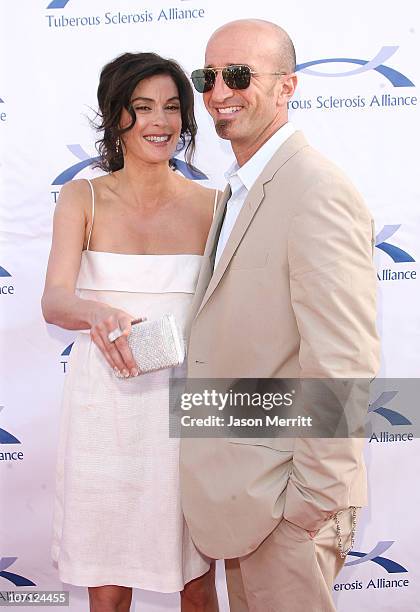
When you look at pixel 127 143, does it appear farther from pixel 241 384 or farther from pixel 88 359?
pixel 241 384

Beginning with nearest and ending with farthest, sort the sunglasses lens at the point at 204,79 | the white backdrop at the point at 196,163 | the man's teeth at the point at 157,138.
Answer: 1. the sunglasses lens at the point at 204,79
2. the man's teeth at the point at 157,138
3. the white backdrop at the point at 196,163

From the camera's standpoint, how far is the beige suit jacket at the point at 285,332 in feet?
5.84

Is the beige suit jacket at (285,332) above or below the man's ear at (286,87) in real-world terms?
below

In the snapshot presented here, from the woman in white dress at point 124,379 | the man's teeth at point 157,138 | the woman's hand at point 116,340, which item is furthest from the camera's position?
the man's teeth at point 157,138

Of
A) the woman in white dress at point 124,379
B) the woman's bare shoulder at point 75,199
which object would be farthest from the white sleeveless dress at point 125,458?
the woman's bare shoulder at point 75,199

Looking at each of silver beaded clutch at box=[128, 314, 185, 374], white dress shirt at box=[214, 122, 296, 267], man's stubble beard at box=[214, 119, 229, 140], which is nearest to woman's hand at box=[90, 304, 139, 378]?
silver beaded clutch at box=[128, 314, 185, 374]

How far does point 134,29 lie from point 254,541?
2.02 meters

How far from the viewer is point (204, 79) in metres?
2.18

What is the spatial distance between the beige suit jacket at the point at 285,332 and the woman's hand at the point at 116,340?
0.16m

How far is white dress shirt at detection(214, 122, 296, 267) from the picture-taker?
206cm

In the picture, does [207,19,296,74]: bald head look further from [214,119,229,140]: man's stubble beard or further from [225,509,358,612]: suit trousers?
[225,509,358,612]: suit trousers

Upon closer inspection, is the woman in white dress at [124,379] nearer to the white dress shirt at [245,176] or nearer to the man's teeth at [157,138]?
the man's teeth at [157,138]

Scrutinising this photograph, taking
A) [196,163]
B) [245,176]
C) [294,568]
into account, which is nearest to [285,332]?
[245,176]

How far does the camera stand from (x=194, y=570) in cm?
241
